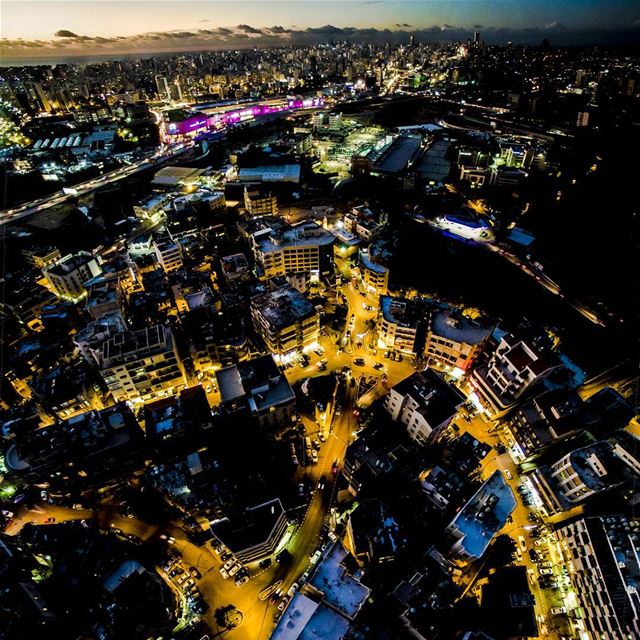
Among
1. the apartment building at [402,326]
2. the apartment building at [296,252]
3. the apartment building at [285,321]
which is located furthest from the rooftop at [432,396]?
the apartment building at [296,252]

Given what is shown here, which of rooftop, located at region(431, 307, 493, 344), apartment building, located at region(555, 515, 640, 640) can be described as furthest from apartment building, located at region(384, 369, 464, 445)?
apartment building, located at region(555, 515, 640, 640)

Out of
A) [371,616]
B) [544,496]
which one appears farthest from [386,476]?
[544,496]

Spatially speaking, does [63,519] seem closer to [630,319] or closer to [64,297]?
[64,297]

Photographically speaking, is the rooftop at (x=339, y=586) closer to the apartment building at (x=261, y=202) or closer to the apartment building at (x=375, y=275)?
the apartment building at (x=375, y=275)

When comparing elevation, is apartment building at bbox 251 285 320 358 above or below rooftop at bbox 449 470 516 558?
above

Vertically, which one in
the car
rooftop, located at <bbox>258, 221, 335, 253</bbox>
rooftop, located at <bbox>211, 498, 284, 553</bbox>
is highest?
rooftop, located at <bbox>258, 221, 335, 253</bbox>

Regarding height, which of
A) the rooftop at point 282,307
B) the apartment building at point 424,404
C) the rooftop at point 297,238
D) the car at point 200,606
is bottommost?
the car at point 200,606

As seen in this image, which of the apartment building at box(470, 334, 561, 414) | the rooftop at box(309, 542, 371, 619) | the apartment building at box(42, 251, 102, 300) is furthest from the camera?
the apartment building at box(42, 251, 102, 300)

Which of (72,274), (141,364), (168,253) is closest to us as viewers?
(141,364)

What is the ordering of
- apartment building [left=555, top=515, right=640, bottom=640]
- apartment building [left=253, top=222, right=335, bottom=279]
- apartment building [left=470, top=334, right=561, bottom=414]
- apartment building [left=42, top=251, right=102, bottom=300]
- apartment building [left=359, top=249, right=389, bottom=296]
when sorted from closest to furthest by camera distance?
apartment building [left=555, top=515, right=640, bottom=640] → apartment building [left=470, top=334, right=561, bottom=414] → apartment building [left=359, top=249, right=389, bottom=296] → apartment building [left=253, top=222, right=335, bottom=279] → apartment building [left=42, top=251, right=102, bottom=300]

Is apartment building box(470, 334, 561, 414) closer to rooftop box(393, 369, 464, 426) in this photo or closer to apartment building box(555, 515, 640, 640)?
rooftop box(393, 369, 464, 426)

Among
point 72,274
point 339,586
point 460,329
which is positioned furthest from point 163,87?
point 339,586

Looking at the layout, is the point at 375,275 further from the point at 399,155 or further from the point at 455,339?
the point at 399,155
